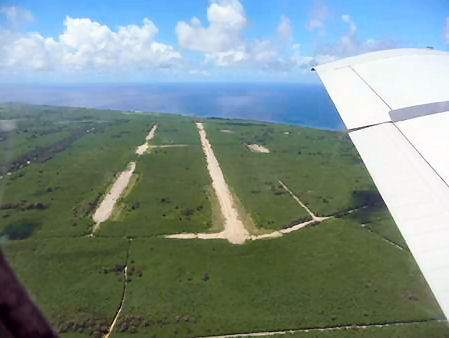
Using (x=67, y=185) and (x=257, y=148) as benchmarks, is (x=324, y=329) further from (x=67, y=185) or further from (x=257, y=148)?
(x=257, y=148)

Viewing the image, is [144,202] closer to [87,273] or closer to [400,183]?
[87,273]

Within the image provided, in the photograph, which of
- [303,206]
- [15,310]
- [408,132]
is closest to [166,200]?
[303,206]

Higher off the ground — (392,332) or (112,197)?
(112,197)

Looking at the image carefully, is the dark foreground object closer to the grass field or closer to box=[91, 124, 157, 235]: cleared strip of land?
the grass field

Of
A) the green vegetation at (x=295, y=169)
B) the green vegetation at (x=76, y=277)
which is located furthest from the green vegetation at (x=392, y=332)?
the green vegetation at (x=295, y=169)

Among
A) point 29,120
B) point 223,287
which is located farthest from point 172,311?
point 29,120

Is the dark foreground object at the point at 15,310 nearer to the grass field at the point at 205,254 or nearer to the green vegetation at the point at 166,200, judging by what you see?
the grass field at the point at 205,254

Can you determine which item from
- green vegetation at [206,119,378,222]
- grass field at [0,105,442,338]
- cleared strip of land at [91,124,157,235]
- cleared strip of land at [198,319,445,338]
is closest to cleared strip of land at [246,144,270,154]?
green vegetation at [206,119,378,222]
